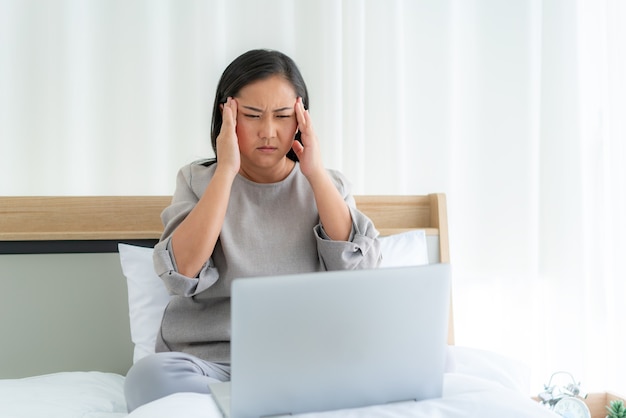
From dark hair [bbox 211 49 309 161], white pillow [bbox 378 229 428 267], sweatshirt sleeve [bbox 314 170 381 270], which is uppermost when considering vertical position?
dark hair [bbox 211 49 309 161]

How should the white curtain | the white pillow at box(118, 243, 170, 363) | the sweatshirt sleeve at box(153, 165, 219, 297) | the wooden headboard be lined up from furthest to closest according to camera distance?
the white curtain → the wooden headboard → the white pillow at box(118, 243, 170, 363) → the sweatshirt sleeve at box(153, 165, 219, 297)

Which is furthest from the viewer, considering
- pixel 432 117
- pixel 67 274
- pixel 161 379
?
pixel 432 117

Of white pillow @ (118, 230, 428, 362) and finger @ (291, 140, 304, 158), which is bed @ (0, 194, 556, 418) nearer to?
white pillow @ (118, 230, 428, 362)

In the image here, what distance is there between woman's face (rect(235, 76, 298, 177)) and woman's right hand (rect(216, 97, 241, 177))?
1.0 inches

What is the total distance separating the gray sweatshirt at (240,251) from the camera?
1.46 meters

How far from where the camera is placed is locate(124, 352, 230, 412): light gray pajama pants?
1.18 metres

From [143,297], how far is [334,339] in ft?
2.82

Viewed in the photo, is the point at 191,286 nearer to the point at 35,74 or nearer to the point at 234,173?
the point at 234,173

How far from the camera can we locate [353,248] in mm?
1482

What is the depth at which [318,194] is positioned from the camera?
150 centimetres

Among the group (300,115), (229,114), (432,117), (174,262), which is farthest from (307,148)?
(432,117)

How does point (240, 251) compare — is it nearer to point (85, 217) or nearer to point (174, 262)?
point (174, 262)

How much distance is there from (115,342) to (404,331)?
1067 millimetres

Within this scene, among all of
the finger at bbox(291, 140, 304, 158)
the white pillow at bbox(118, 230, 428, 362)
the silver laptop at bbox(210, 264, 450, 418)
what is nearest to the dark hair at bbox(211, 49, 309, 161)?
the finger at bbox(291, 140, 304, 158)
